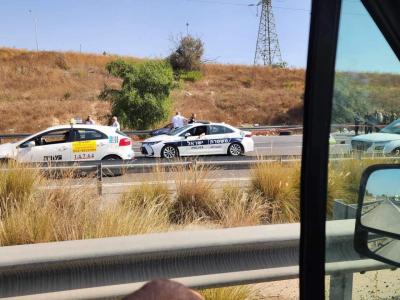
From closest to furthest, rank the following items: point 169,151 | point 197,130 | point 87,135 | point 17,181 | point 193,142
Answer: point 17,181
point 87,135
point 169,151
point 193,142
point 197,130

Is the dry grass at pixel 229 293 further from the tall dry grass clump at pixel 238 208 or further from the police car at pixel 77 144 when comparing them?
the police car at pixel 77 144

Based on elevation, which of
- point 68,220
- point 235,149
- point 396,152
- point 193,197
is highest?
point 396,152

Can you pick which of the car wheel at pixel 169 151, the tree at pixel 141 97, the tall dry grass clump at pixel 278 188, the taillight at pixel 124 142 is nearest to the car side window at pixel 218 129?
the car wheel at pixel 169 151

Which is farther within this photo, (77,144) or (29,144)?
(77,144)

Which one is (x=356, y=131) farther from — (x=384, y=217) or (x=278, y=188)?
(x=278, y=188)

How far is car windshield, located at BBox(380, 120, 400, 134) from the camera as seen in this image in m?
1.29

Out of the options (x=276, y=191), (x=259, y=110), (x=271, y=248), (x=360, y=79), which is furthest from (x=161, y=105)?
(x=360, y=79)

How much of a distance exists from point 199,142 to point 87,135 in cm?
484

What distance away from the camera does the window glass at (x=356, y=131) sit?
1.18 metres

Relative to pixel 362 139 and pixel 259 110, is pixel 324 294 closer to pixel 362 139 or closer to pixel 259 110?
pixel 362 139

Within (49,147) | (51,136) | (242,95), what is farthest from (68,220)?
(242,95)

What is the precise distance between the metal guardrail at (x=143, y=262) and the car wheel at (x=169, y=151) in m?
14.9

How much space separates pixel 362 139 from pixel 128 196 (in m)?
6.15

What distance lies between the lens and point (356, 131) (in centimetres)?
127
